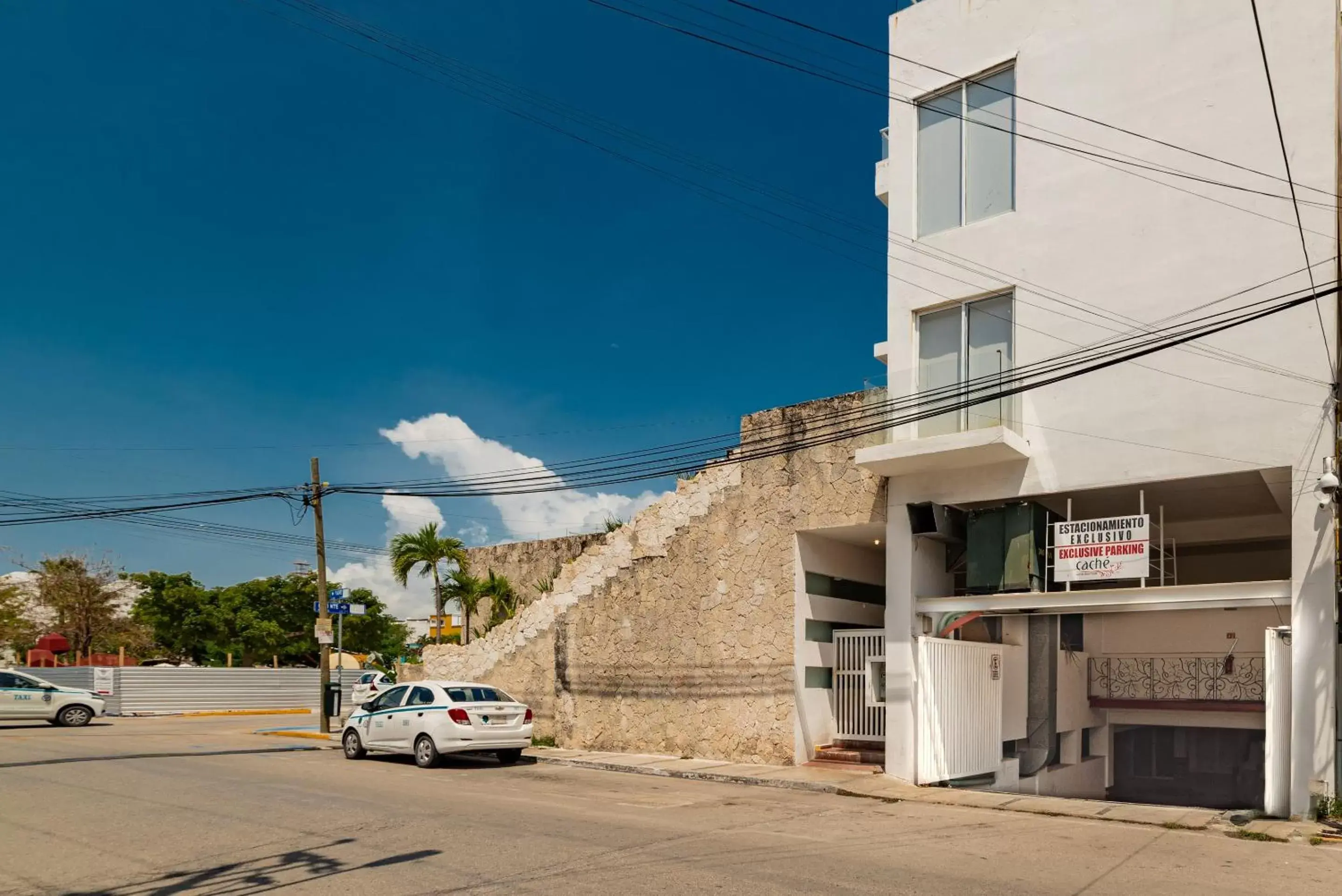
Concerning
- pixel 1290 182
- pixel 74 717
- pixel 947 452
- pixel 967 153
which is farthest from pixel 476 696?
pixel 74 717

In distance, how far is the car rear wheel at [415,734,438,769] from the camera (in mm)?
19141

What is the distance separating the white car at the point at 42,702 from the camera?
2888 cm

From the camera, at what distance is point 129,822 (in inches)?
473

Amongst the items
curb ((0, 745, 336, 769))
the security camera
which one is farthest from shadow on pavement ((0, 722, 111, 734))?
the security camera

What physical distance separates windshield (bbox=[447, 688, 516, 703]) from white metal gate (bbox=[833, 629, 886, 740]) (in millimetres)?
6117

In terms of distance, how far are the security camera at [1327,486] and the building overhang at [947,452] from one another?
3997 millimetres

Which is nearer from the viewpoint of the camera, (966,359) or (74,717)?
(966,359)

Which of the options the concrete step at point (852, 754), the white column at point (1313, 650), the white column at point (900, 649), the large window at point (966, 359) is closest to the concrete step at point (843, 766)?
the concrete step at point (852, 754)

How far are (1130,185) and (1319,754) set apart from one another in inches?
318

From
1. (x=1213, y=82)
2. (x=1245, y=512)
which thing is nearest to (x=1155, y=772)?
(x=1245, y=512)

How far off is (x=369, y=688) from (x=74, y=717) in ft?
35.7

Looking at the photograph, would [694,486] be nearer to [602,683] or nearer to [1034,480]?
[602,683]

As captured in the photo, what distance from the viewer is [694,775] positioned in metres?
18.4

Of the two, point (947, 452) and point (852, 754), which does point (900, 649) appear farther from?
point (947, 452)
